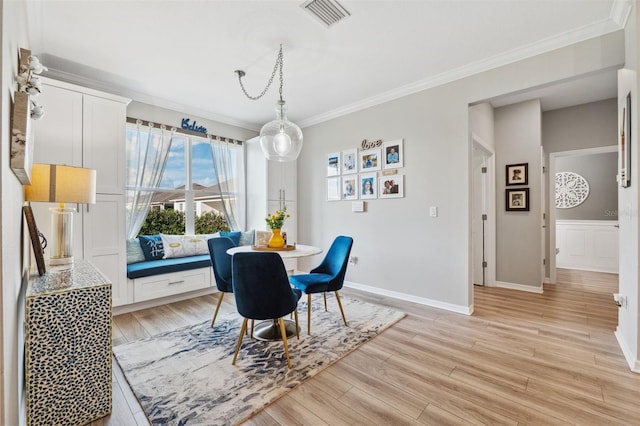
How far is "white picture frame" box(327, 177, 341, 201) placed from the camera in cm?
446

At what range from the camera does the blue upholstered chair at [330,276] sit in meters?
2.67

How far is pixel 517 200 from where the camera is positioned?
13.9ft

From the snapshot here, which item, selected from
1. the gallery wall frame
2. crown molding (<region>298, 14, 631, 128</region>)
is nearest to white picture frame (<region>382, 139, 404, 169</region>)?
crown molding (<region>298, 14, 631, 128</region>)

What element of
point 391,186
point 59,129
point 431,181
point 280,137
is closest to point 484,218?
point 431,181

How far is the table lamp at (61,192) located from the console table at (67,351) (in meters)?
0.54

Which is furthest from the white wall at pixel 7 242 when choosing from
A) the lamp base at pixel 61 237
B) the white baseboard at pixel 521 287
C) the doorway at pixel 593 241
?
the doorway at pixel 593 241

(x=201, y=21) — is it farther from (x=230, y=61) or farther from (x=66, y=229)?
(x=66, y=229)

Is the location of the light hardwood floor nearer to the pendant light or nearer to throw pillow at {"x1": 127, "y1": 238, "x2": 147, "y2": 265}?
throw pillow at {"x1": 127, "y1": 238, "x2": 147, "y2": 265}

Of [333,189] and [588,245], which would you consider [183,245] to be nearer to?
[333,189]

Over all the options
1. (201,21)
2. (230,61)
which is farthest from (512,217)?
(201,21)

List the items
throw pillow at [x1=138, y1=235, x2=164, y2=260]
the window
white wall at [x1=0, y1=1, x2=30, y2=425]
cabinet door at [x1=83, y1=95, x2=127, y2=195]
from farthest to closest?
the window → throw pillow at [x1=138, y1=235, x2=164, y2=260] → cabinet door at [x1=83, y1=95, x2=127, y2=195] → white wall at [x1=0, y1=1, x2=30, y2=425]

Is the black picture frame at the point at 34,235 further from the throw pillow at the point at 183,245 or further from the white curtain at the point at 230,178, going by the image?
the white curtain at the point at 230,178

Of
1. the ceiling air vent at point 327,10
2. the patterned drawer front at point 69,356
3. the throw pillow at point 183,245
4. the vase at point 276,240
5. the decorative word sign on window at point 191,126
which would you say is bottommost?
the patterned drawer front at point 69,356

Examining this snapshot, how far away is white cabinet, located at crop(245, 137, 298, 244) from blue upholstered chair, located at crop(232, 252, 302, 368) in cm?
264
